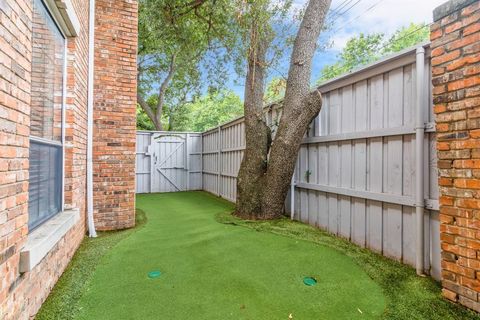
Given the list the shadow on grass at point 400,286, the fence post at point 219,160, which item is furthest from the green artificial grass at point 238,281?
the fence post at point 219,160

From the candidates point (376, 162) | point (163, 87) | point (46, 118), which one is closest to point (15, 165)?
point (46, 118)

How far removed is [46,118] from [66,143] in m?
0.44

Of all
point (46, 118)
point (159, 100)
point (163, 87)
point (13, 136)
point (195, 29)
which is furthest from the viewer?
point (159, 100)

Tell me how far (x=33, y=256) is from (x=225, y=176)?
5456mm

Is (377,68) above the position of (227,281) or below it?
above

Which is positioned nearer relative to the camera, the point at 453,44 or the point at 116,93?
the point at 453,44

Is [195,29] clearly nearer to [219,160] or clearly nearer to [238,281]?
[219,160]

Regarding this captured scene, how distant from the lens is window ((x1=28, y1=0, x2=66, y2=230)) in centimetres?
212

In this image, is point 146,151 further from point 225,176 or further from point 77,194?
point 77,194

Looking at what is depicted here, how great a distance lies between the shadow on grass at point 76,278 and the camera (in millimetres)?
1893

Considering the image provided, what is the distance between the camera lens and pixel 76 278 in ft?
7.89

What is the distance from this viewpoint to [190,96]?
1490 centimetres

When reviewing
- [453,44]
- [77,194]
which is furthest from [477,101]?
[77,194]

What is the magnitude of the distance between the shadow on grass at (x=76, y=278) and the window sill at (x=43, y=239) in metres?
0.38
